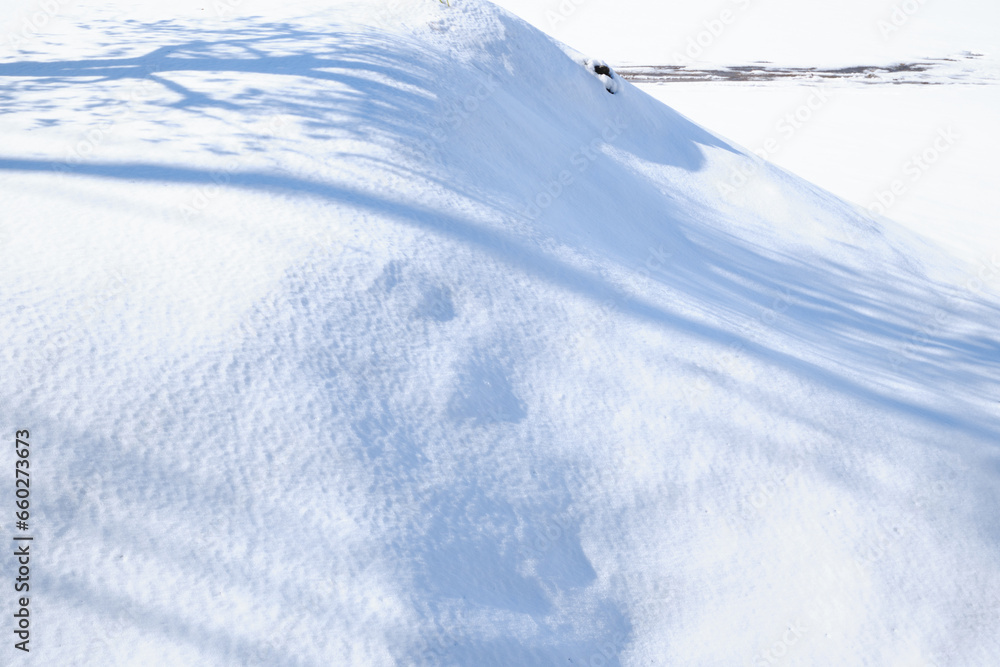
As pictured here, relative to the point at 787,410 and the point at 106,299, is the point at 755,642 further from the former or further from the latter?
the point at 106,299

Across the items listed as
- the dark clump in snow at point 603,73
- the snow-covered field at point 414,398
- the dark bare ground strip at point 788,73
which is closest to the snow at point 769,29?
the dark bare ground strip at point 788,73

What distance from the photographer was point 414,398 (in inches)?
102

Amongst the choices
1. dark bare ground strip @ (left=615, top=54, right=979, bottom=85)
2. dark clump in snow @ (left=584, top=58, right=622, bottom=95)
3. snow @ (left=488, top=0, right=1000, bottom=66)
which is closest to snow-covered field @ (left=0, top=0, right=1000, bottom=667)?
dark clump in snow @ (left=584, top=58, right=622, bottom=95)

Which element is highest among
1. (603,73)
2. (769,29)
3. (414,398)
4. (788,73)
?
(603,73)

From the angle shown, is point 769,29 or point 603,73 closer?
point 603,73

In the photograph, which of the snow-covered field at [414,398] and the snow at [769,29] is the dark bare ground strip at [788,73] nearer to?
the snow at [769,29]

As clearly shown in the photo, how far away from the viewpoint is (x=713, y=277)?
4488 mm

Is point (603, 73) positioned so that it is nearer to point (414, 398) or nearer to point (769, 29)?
point (414, 398)

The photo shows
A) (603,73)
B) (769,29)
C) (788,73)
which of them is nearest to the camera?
(603,73)

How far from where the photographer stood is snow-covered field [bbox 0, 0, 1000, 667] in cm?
198

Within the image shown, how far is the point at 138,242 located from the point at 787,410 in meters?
2.91

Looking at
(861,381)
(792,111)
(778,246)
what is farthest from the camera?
(792,111)

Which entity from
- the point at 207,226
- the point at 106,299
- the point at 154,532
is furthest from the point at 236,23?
the point at 154,532

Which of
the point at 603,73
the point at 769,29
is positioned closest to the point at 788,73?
the point at 769,29
